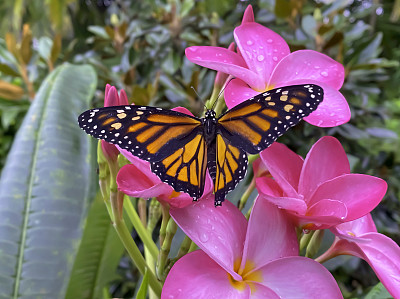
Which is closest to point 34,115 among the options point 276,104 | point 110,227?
point 110,227

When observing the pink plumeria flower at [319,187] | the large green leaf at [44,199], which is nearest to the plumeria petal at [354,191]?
the pink plumeria flower at [319,187]

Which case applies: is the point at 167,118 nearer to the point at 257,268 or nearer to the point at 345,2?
the point at 257,268

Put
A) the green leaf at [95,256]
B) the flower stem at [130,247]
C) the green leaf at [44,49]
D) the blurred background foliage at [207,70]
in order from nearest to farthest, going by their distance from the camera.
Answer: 1. the flower stem at [130,247]
2. the green leaf at [95,256]
3. the blurred background foliage at [207,70]
4. the green leaf at [44,49]

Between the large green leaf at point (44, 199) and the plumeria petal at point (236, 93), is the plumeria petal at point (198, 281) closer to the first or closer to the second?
the plumeria petal at point (236, 93)

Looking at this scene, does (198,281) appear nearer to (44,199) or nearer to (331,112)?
(331,112)

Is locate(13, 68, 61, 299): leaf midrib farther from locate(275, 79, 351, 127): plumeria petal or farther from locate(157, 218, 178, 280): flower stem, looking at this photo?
locate(275, 79, 351, 127): plumeria petal

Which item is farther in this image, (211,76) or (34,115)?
(211,76)
